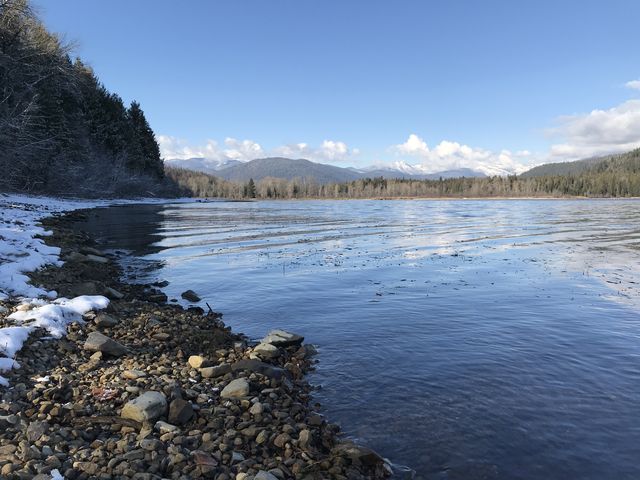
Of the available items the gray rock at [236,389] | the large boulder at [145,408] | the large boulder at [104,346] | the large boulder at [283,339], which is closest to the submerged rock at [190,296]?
the large boulder at [283,339]

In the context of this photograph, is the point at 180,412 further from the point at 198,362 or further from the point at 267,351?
the point at 267,351

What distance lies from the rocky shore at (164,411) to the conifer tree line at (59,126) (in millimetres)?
19144

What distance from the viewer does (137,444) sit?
223 inches

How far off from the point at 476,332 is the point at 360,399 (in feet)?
17.7

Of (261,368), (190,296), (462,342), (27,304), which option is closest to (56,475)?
(261,368)

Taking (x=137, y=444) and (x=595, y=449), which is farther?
(x=595, y=449)

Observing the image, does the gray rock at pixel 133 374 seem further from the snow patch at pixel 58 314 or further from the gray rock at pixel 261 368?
the snow patch at pixel 58 314

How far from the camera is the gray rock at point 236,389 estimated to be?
7.47 meters

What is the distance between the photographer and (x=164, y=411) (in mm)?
6547

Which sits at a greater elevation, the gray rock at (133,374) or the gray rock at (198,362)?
the gray rock at (133,374)

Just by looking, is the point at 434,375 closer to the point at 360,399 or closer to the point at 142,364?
the point at 360,399

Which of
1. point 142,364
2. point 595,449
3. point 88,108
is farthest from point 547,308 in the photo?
point 88,108

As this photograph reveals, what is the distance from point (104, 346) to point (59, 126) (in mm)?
55495

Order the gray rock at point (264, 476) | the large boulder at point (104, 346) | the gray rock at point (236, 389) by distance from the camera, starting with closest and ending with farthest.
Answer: the gray rock at point (264, 476) < the gray rock at point (236, 389) < the large boulder at point (104, 346)
